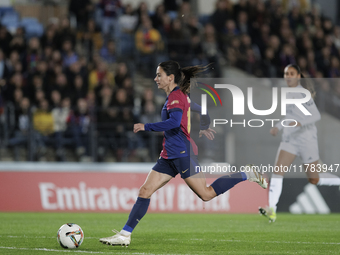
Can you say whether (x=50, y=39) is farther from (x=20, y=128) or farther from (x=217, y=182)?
(x=217, y=182)

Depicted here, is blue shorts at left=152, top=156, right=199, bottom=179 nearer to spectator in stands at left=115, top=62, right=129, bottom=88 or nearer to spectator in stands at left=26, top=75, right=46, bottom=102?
spectator in stands at left=115, top=62, right=129, bottom=88

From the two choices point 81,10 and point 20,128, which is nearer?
point 20,128

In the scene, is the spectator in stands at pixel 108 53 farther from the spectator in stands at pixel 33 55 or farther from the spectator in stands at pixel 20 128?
the spectator in stands at pixel 20 128

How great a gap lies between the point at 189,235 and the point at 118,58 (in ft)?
25.8

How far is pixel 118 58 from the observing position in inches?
584

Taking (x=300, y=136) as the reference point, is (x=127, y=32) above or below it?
above

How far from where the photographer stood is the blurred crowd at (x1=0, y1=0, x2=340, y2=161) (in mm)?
12758

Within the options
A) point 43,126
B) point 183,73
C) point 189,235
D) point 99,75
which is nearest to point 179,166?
point 183,73

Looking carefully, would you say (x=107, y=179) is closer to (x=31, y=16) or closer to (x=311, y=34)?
(x=31, y=16)

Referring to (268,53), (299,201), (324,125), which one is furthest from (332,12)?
(299,201)

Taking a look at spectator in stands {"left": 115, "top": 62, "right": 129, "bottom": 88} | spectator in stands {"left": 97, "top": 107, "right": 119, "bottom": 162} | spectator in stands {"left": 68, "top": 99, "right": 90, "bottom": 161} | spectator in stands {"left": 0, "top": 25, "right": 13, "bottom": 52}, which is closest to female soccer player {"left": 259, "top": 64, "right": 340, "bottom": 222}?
spectator in stands {"left": 97, "top": 107, "right": 119, "bottom": 162}

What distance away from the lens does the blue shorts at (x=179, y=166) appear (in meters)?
6.62

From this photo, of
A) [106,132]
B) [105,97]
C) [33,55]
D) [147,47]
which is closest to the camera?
[106,132]

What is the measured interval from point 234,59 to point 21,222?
25.4 feet
